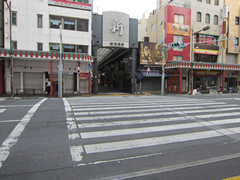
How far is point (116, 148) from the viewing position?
187 inches

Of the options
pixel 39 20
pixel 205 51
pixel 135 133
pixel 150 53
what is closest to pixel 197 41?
pixel 205 51

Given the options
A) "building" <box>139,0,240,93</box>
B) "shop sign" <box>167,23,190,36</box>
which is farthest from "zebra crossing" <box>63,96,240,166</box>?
"shop sign" <box>167,23,190,36</box>

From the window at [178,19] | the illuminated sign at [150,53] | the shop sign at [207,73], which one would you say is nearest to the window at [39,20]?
the illuminated sign at [150,53]

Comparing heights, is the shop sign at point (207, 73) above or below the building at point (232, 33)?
below

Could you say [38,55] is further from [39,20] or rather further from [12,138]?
[12,138]

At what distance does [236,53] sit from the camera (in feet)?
101

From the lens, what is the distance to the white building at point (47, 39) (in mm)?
19938

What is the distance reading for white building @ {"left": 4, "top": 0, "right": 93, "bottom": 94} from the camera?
19.9 m

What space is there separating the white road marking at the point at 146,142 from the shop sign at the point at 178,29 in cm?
2365

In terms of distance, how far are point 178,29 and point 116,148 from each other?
2664cm

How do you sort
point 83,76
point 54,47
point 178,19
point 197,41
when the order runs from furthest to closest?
point 197,41 < point 178,19 < point 83,76 < point 54,47

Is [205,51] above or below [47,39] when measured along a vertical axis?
above

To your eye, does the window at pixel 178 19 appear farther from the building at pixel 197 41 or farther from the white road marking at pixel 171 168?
the white road marking at pixel 171 168

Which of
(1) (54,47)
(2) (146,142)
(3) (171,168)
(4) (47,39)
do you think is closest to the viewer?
(3) (171,168)
